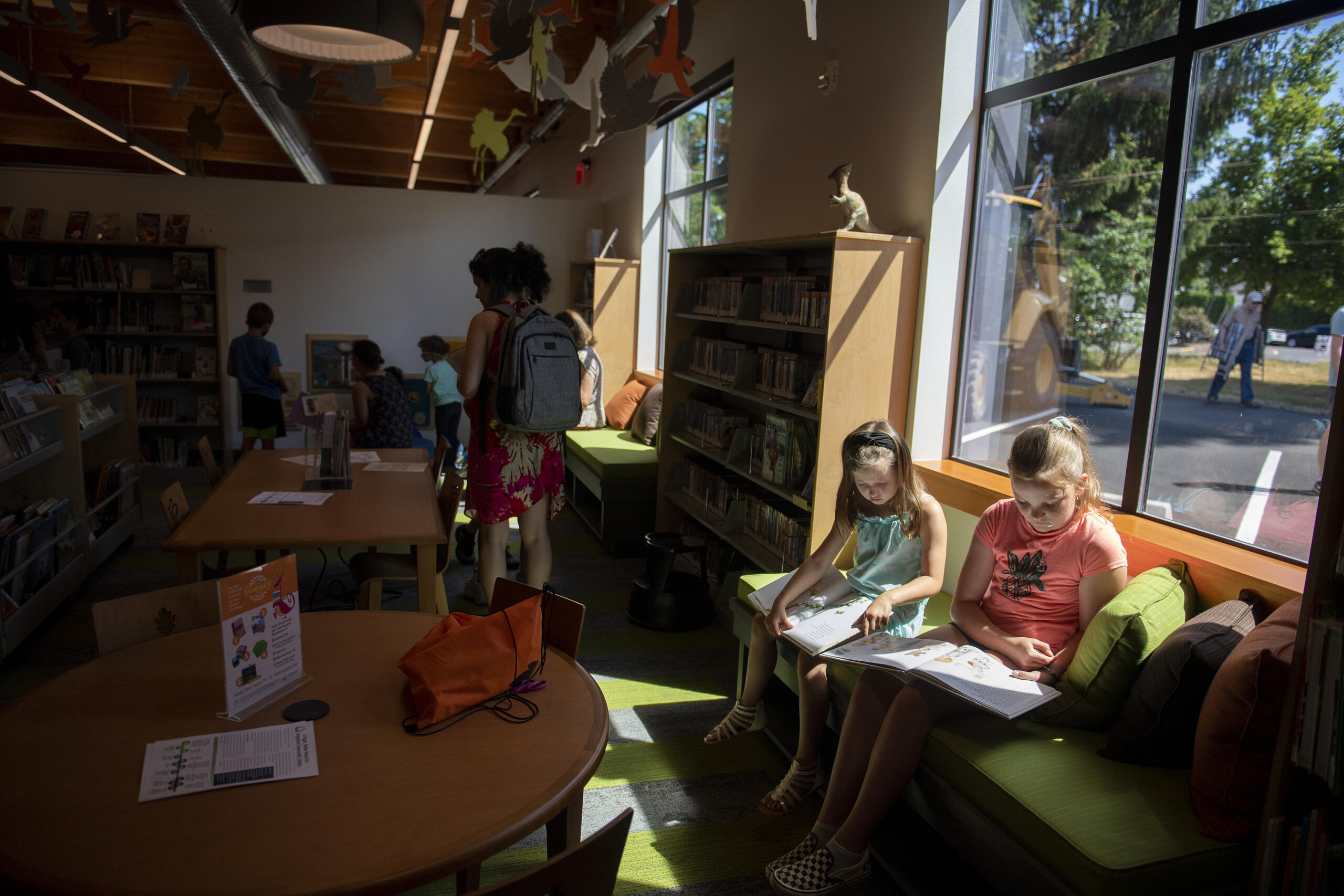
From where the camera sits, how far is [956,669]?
2.35m

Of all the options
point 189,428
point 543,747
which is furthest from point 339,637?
point 189,428

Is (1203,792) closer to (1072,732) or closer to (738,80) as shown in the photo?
(1072,732)

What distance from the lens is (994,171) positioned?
12.0 ft

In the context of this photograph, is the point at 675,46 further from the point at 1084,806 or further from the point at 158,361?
the point at 158,361

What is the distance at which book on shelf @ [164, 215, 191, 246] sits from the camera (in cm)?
767

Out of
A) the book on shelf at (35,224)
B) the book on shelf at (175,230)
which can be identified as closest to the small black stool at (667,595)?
the book on shelf at (175,230)

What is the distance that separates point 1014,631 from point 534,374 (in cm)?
212

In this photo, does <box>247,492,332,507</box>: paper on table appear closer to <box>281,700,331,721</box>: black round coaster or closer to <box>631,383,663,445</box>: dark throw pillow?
<box>281,700,331,721</box>: black round coaster

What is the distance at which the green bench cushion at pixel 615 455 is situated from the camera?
18.5 ft

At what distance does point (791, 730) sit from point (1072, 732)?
4.16ft

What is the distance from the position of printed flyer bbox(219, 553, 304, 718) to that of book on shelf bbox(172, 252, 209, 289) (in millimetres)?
6927

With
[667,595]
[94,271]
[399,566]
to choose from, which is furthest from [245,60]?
[667,595]

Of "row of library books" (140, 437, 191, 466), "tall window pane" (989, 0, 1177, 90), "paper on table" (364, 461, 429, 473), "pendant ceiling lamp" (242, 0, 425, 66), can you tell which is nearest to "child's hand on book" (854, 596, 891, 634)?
"tall window pane" (989, 0, 1177, 90)

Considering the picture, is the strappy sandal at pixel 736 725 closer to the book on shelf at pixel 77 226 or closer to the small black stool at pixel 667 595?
the small black stool at pixel 667 595
